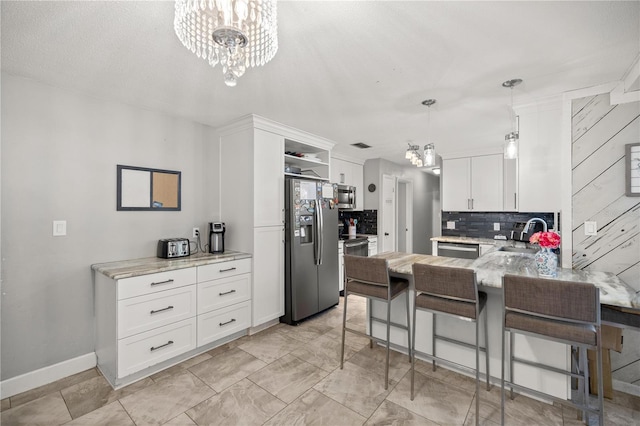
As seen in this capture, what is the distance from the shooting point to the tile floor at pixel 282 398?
1.84m

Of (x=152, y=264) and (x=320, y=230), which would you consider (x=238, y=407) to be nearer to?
(x=152, y=264)

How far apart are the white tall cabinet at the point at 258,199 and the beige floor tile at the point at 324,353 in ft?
2.08

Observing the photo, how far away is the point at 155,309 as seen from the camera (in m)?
2.34

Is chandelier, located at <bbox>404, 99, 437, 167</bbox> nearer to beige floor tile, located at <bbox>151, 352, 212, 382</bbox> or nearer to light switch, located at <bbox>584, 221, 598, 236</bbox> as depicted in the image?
light switch, located at <bbox>584, 221, 598, 236</bbox>

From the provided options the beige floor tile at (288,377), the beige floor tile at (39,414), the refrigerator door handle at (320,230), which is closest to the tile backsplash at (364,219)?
the refrigerator door handle at (320,230)

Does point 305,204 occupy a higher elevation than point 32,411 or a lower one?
higher

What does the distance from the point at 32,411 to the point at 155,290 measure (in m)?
1.01

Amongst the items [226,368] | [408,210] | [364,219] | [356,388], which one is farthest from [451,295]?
[408,210]

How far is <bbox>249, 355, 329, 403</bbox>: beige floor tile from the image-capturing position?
2115 mm

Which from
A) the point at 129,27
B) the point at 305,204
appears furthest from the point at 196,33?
the point at 305,204

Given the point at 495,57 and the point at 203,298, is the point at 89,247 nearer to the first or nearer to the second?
the point at 203,298

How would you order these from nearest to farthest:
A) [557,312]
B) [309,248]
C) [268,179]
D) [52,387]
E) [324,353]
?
[557,312], [52,387], [324,353], [268,179], [309,248]

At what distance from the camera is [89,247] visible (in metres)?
2.50

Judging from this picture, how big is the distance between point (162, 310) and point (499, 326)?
2.63 meters
